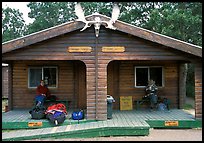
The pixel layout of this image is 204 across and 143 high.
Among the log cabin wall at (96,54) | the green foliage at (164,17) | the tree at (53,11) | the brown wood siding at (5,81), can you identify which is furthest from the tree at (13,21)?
the log cabin wall at (96,54)

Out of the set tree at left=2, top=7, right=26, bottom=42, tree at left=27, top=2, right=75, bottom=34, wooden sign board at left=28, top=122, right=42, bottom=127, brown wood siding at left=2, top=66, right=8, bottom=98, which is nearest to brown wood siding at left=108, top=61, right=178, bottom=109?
wooden sign board at left=28, top=122, right=42, bottom=127

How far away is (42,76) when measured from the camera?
11539 mm

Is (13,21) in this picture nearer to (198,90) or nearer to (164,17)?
(164,17)

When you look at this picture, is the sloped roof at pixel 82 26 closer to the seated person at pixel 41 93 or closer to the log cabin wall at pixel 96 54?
the log cabin wall at pixel 96 54

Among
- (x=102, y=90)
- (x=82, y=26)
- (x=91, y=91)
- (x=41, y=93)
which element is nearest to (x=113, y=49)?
(x=82, y=26)

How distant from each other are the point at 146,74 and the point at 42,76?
4.49 metres

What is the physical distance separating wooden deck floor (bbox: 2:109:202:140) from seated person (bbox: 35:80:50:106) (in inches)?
34.8

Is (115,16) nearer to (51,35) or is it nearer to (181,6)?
(51,35)

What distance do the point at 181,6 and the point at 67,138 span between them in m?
16.5

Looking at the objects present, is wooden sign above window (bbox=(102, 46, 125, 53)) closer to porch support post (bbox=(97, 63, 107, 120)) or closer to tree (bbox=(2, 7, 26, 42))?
porch support post (bbox=(97, 63, 107, 120))

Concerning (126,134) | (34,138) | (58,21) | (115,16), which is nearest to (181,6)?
(115,16)

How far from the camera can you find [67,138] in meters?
7.65

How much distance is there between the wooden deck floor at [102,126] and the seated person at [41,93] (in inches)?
34.8

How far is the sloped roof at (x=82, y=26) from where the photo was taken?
843cm
